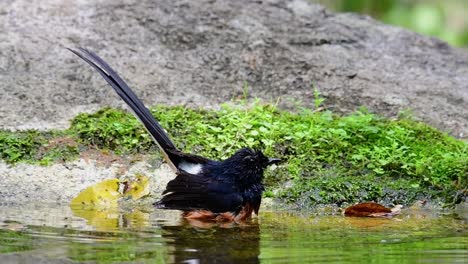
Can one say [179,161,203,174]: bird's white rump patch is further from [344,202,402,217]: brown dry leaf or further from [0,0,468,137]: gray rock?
[0,0,468,137]: gray rock

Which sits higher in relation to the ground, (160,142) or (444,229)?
A: (160,142)

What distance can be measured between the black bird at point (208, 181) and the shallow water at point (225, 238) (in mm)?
127

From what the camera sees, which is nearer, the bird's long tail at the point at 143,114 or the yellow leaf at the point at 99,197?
the bird's long tail at the point at 143,114

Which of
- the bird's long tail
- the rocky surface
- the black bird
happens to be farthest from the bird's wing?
the rocky surface

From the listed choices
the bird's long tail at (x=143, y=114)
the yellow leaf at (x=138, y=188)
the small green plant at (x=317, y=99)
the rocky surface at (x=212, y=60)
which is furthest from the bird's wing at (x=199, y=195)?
the small green plant at (x=317, y=99)

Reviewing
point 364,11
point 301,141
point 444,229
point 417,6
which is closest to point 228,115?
point 301,141

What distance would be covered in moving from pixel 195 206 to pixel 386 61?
3674mm

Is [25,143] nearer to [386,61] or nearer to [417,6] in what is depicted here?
[386,61]

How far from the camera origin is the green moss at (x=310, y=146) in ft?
19.9

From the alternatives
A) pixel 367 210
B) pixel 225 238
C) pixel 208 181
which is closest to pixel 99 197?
pixel 208 181

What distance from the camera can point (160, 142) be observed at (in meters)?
5.68

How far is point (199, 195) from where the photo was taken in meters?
Answer: 5.38

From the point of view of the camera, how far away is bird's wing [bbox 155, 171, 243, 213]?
529 centimetres

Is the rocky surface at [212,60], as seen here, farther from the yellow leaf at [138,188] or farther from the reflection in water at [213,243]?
the reflection in water at [213,243]
